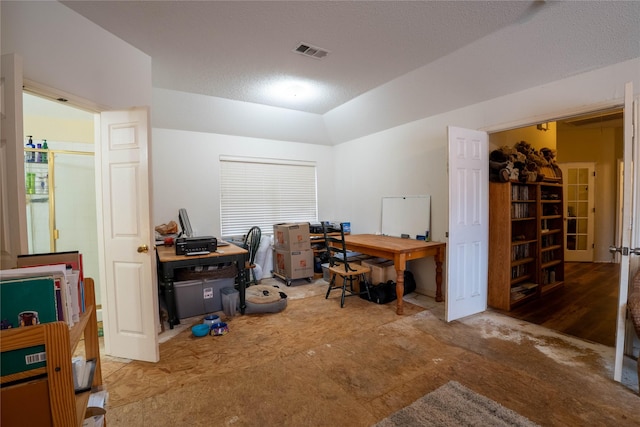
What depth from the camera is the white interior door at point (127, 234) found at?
95.4 inches

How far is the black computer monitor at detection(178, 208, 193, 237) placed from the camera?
159 inches

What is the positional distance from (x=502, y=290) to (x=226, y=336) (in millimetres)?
3224

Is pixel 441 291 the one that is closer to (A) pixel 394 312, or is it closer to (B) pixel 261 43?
(A) pixel 394 312

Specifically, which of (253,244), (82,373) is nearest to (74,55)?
(82,373)

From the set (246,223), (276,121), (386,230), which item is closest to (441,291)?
(386,230)

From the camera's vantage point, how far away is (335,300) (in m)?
3.97

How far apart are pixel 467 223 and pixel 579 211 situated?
467cm

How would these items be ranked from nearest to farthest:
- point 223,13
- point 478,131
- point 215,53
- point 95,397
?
1. point 95,397
2. point 223,13
3. point 215,53
4. point 478,131

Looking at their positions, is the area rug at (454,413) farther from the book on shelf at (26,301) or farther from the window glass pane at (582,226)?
the window glass pane at (582,226)

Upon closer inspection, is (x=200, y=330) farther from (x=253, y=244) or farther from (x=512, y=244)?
(x=512, y=244)

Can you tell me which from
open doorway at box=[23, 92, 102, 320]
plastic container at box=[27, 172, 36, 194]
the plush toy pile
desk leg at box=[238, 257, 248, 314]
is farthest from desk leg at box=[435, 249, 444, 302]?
plastic container at box=[27, 172, 36, 194]

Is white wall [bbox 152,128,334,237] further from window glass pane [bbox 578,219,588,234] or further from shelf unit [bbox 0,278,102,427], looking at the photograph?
window glass pane [bbox 578,219,588,234]

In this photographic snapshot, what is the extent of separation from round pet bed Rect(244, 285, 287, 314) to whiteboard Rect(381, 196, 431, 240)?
6.64ft

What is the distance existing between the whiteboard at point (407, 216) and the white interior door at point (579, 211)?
3.92 metres
